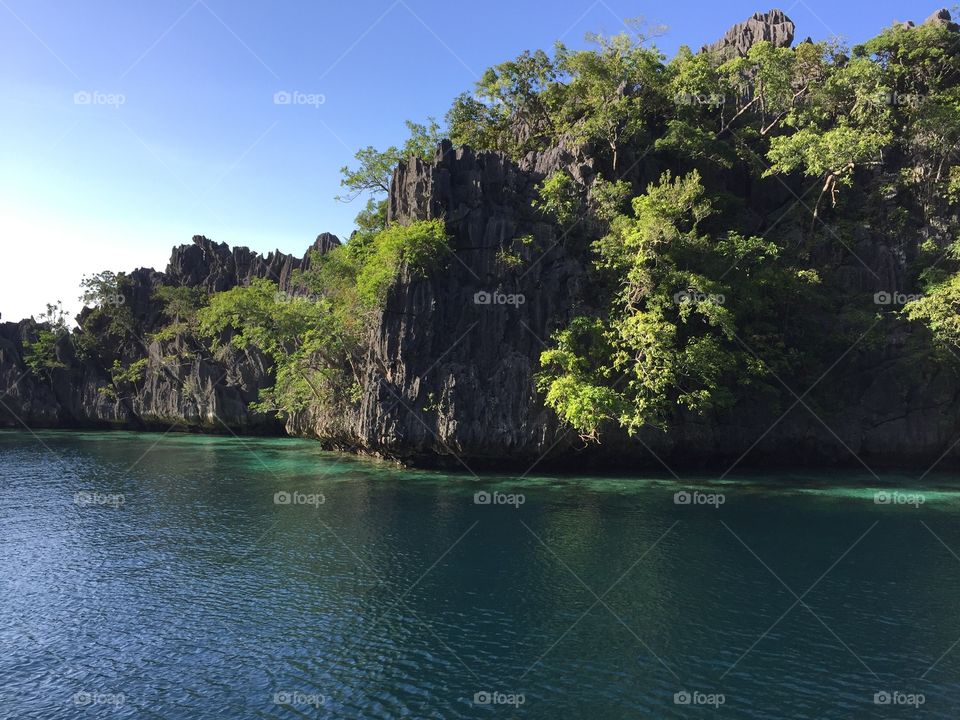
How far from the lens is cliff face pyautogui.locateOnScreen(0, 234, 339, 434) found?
54.2 meters

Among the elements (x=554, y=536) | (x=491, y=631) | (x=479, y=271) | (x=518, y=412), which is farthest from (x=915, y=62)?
(x=491, y=631)

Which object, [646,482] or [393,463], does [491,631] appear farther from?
[393,463]

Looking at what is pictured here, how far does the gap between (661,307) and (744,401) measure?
332 inches

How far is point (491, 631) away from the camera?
45.5 ft

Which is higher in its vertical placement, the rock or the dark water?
the rock

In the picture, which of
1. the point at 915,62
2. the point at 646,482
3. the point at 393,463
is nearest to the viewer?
the point at 646,482

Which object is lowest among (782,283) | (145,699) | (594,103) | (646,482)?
(145,699)
